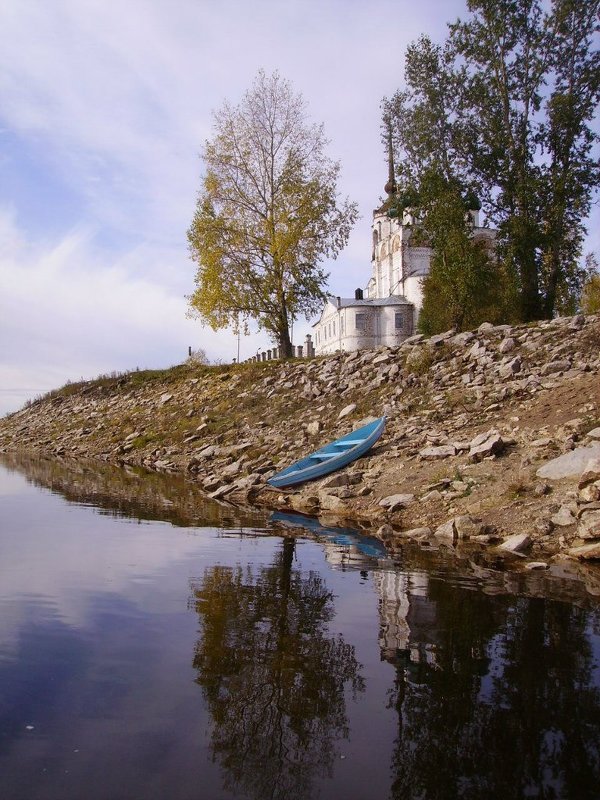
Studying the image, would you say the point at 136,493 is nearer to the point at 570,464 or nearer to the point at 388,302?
the point at 570,464

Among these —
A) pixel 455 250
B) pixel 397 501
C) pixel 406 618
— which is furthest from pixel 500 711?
pixel 455 250

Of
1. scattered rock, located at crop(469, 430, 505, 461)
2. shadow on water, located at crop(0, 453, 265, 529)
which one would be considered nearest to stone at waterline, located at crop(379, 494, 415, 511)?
scattered rock, located at crop(469, 430, 505, 461)

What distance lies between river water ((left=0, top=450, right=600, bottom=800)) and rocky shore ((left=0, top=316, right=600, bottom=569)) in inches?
70.7

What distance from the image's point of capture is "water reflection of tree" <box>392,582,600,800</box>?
4215mm

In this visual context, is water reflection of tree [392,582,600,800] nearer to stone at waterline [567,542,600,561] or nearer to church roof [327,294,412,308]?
stone at waterline [567,542,600,561]

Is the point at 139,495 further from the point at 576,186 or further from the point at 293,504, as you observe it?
the point at 576,186

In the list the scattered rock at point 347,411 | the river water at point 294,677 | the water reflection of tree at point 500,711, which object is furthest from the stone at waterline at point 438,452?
the water reflection of tree at point 500,711

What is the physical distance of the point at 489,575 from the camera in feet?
31.7

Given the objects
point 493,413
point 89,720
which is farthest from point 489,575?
point 493,413

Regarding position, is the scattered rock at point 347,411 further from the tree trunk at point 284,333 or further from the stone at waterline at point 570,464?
the tree trunk at point 284,333

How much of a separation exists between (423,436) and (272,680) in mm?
12132

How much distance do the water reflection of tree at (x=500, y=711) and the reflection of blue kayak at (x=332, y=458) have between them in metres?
9.41

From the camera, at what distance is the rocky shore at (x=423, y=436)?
1198 centimetres

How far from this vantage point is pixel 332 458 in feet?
55.6
